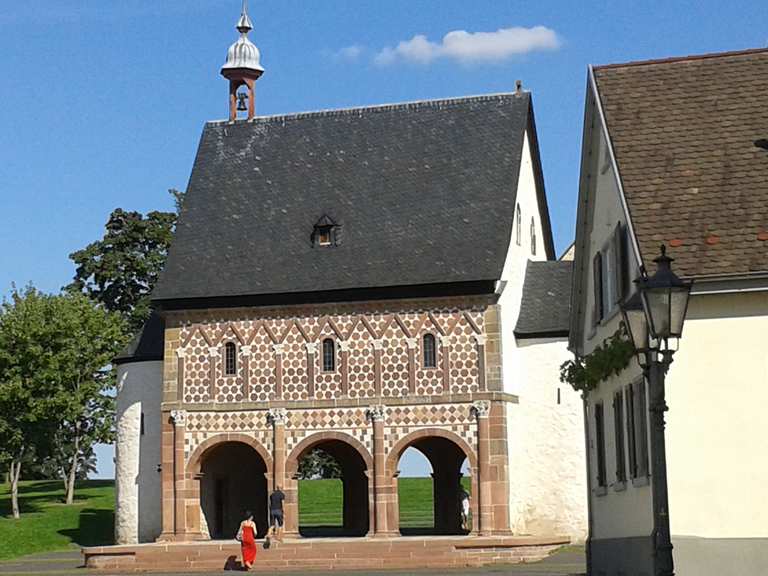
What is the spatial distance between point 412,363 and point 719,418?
22912 mm

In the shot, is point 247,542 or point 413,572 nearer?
point 413,572

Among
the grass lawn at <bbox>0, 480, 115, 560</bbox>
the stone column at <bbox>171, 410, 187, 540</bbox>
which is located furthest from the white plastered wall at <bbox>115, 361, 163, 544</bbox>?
the grass lawn at <bbox>0, 480, 115, 560</bbox>

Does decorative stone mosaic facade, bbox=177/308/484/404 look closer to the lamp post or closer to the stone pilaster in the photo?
the stone pilaster

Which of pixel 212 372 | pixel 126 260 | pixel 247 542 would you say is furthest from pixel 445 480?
pixel 126 260

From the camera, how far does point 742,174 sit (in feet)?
64.8

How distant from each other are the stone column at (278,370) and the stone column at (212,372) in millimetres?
1936

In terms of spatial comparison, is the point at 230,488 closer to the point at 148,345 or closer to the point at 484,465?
the point at 148,345

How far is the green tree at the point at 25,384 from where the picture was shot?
5047 centimetres

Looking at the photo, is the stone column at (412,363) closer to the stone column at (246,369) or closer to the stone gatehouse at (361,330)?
the stone gatehouse at (361,330)

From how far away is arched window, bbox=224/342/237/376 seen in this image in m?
43.1

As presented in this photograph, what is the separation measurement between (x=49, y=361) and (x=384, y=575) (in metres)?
24.2

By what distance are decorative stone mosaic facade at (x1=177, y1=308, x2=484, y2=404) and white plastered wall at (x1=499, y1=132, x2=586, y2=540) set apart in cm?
150

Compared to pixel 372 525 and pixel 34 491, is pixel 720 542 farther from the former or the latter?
pixel 34 491

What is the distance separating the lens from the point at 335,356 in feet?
139
